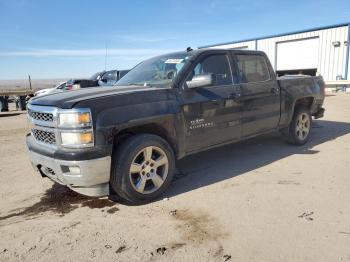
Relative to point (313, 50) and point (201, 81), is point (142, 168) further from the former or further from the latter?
point (313, 50)

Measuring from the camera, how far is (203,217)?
3672 mm

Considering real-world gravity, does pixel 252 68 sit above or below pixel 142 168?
above

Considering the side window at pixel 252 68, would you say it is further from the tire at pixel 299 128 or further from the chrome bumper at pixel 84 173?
the chrome bumper at pixel 84 173

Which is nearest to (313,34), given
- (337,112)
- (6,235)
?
(337,112)

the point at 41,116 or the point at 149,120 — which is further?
the point at 149,120

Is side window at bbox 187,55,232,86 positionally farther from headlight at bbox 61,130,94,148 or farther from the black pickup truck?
headlight at bbox 61,130,94,148

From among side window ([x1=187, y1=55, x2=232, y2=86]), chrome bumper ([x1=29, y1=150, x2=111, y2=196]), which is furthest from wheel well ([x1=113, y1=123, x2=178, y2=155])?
side window ([x1=187, y1=55, x2=232, y2=86])

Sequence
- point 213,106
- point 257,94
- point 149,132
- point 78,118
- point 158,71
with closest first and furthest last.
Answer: point 78,118
point 149,132
point 213,106
point 158,71
point 257,94

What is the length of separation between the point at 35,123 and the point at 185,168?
2510 mm

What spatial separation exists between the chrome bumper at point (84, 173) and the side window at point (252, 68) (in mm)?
2851

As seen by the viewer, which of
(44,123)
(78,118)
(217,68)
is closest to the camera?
(78,118)

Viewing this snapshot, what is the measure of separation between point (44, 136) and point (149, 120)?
1286mm

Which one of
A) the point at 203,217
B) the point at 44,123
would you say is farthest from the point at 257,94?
the point at 44,123

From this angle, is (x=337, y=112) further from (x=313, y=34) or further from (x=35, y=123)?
(x=313, y=34)
